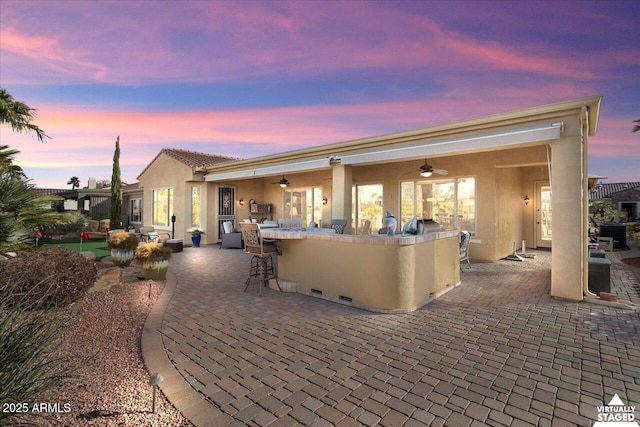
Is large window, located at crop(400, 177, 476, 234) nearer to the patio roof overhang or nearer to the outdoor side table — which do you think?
the patio roof overhang

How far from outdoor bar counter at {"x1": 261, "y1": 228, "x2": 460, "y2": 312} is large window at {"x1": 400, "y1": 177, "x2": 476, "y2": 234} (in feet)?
12.9

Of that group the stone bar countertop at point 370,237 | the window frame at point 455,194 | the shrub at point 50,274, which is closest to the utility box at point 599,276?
the stone bar countertop at point 370,237

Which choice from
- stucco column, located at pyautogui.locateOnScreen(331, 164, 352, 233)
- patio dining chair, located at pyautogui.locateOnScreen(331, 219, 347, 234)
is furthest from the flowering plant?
patio dining chair, located at pyautogui.locateOnScreen(331, 219, 347, 234)

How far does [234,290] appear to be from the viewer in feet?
20.1

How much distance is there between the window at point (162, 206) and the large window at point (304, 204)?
577 centimetres

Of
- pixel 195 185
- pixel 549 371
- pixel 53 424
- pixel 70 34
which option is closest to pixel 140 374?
pixel 53 424

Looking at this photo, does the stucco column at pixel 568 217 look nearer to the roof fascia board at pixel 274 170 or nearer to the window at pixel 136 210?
the roof fascia board at pixel 274 170

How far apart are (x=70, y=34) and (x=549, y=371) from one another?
11402 mm

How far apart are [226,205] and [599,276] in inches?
531

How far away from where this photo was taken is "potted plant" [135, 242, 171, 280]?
21.4ft

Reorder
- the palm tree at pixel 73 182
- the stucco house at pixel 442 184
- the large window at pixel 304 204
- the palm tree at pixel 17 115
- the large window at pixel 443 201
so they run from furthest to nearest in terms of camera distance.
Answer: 1. the palm tree at pixel 73 182
2. the large window at pixel 304 204
3. the large window at pixel 443 201
4. the palm tree at pixel 17 115
5. the stucco house at pixel 442 184

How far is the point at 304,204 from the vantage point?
14586 mm

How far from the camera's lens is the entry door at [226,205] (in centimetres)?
1448

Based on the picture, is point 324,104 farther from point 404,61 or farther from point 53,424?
point 53,424
